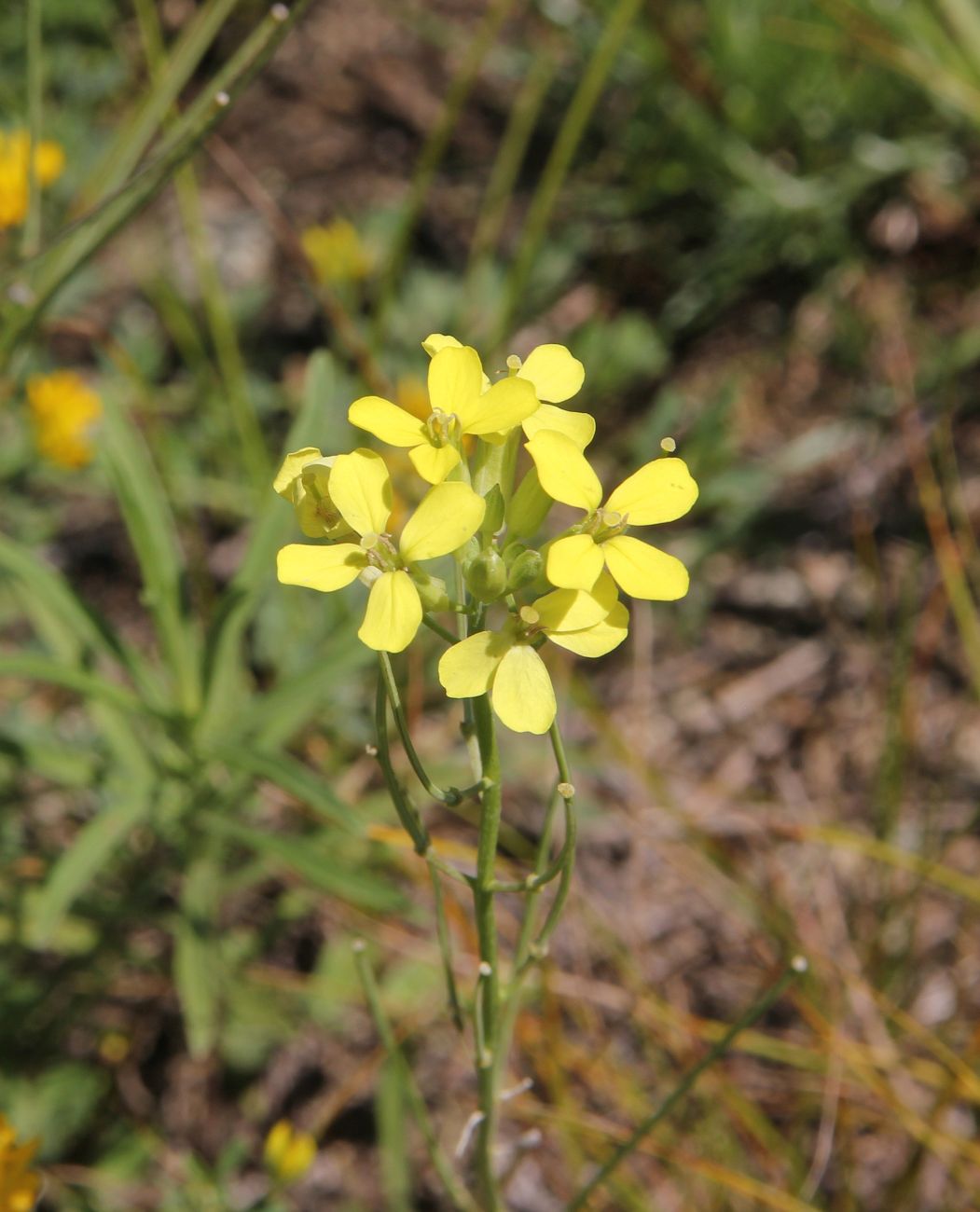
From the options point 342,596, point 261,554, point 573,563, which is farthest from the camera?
point 342,596

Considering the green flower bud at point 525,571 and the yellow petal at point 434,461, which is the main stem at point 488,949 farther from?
the yellow petal at point 434,461

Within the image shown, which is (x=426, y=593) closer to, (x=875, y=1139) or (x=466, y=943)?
(x=466, y=943)

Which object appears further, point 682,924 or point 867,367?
point 867,367

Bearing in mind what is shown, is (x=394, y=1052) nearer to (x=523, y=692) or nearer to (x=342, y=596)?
(x=523, y=692)

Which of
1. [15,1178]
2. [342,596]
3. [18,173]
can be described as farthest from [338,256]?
[15,1178]

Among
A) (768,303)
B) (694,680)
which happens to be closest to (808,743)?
(694,680)

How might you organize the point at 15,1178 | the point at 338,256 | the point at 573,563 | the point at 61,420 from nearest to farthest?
the point at 573,563, the point at 15,1178, the point at 61,420, the point at 338,256

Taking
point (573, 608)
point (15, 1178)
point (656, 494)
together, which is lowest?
point (15, 1178)
